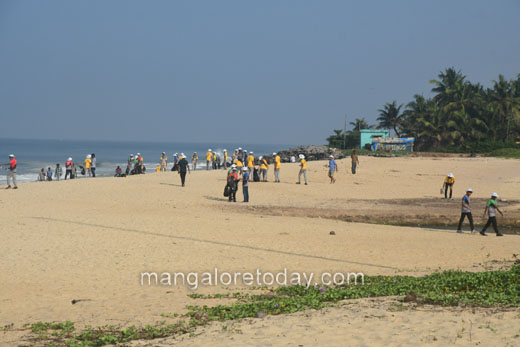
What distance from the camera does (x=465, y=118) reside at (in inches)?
2496

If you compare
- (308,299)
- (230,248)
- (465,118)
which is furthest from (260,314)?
(465,118)

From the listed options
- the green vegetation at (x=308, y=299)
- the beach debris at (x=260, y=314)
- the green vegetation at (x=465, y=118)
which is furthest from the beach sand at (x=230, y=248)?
the green vegetation at (x=465, y=118)

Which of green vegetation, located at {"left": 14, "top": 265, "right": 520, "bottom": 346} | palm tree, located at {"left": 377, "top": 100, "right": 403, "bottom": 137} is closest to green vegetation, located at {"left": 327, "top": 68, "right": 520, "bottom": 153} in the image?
palm tree, located at {"left": 377, "top": 100, "right": 403, "bottom": 137}

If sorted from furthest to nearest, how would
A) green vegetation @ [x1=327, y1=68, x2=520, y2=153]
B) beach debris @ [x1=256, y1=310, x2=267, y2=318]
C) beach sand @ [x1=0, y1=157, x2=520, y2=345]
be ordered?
green vegetation @ [x1=327, y1=68, x2=520, y2=153], beach debris @ [x1=256, y1=310, x2=267, y2=318], beach sand @ [x1=0, y1=157, x2=520, y2=345]

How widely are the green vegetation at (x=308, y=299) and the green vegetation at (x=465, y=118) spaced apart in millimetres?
52399

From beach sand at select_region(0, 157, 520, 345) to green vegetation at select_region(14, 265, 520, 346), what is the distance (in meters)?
0.40

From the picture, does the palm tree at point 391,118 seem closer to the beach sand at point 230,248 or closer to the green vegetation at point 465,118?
the green vegetation at point 465,118

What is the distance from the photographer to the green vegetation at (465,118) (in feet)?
204

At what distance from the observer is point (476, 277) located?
10938 millimetres

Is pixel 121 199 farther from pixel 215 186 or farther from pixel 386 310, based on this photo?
pixel 386 310

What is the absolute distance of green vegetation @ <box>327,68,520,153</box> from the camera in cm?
6225

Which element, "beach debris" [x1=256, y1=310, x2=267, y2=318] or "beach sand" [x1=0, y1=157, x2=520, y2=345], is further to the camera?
"beach debris" [x1=256, y1=310, x2=267, y2=318]

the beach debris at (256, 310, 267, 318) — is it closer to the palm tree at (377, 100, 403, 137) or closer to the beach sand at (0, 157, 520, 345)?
the beach sand at (0, 157, 520, 345)

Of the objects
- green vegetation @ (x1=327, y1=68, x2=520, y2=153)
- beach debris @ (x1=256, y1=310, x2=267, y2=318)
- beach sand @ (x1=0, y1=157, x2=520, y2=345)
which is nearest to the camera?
→ beach sand @ (x1=0, y1=157, x2=520, y2=345)
